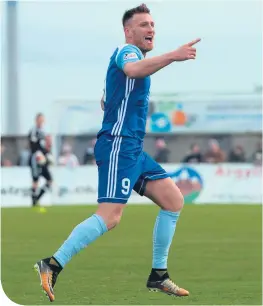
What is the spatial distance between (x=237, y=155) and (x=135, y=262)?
770 inches

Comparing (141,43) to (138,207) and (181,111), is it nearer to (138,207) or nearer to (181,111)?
(138,207)

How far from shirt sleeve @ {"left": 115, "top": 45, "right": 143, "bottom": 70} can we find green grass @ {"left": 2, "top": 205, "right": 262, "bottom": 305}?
2.30 m

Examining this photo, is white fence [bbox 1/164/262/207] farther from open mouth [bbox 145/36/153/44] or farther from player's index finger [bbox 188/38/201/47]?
player's index finger [bbox 188/38/201/47]

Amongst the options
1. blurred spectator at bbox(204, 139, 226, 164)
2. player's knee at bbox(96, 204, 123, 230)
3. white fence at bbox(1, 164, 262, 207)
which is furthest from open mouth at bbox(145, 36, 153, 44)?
blurred spectator at bbox(204, 139, 226, 164)

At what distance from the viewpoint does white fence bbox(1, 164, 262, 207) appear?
102 feet

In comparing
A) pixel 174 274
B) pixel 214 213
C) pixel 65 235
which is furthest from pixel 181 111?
pixel 174 274

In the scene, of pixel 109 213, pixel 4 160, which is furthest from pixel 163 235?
pixel 4 160

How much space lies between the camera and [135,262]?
13930 millimetres

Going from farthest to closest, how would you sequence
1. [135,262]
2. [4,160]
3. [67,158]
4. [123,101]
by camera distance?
[4,160]
[67,158]
[135,262]
[123,101]

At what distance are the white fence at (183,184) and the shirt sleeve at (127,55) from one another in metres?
21.3

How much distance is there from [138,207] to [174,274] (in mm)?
16628

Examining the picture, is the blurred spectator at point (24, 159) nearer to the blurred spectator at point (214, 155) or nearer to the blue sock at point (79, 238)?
the blurred spectator at point (214, 155)

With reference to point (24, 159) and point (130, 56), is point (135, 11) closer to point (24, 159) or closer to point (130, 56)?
point (130, 56)

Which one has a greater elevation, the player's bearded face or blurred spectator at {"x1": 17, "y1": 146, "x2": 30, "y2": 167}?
the player's bearded face
